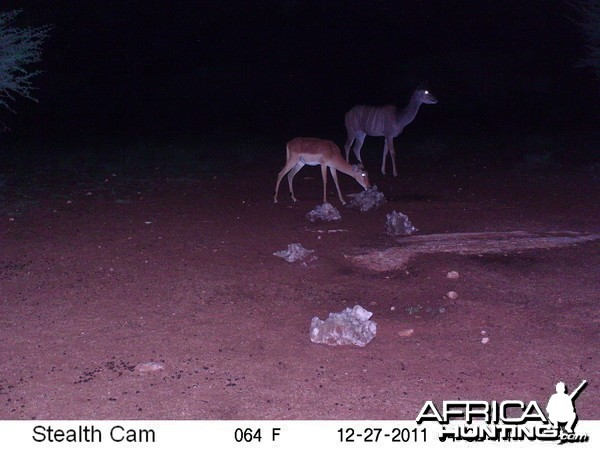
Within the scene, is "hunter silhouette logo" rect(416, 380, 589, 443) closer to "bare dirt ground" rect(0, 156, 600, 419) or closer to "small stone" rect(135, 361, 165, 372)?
"bare dirt ground" rect(0, 156, 600, 419)

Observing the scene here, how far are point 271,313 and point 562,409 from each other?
2.70m

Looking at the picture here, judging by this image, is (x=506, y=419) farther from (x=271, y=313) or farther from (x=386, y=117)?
(x=386, y=117)

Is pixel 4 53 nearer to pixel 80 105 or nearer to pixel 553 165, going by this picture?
pixel 553 165

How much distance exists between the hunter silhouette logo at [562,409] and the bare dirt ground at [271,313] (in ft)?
0.54

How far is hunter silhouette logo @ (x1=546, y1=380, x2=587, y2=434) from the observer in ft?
13.3

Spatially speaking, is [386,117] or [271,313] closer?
[271,313]

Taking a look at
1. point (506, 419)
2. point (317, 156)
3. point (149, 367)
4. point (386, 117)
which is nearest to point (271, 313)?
point (149, 367)

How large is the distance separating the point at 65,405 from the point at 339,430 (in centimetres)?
171

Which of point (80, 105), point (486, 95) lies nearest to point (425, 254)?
point (486, 95)

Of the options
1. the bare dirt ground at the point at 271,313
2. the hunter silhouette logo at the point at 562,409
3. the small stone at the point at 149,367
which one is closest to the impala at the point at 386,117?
the bare dirt ground at the point at 271,313

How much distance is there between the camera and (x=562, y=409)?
4246 mm

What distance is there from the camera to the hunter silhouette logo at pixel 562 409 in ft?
13.3

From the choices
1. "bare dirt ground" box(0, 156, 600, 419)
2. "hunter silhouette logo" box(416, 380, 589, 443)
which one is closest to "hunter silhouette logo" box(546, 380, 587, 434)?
"hunter silhouette logo" box(416, 380, 589, 443)

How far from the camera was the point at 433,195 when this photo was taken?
11992 millimetres
